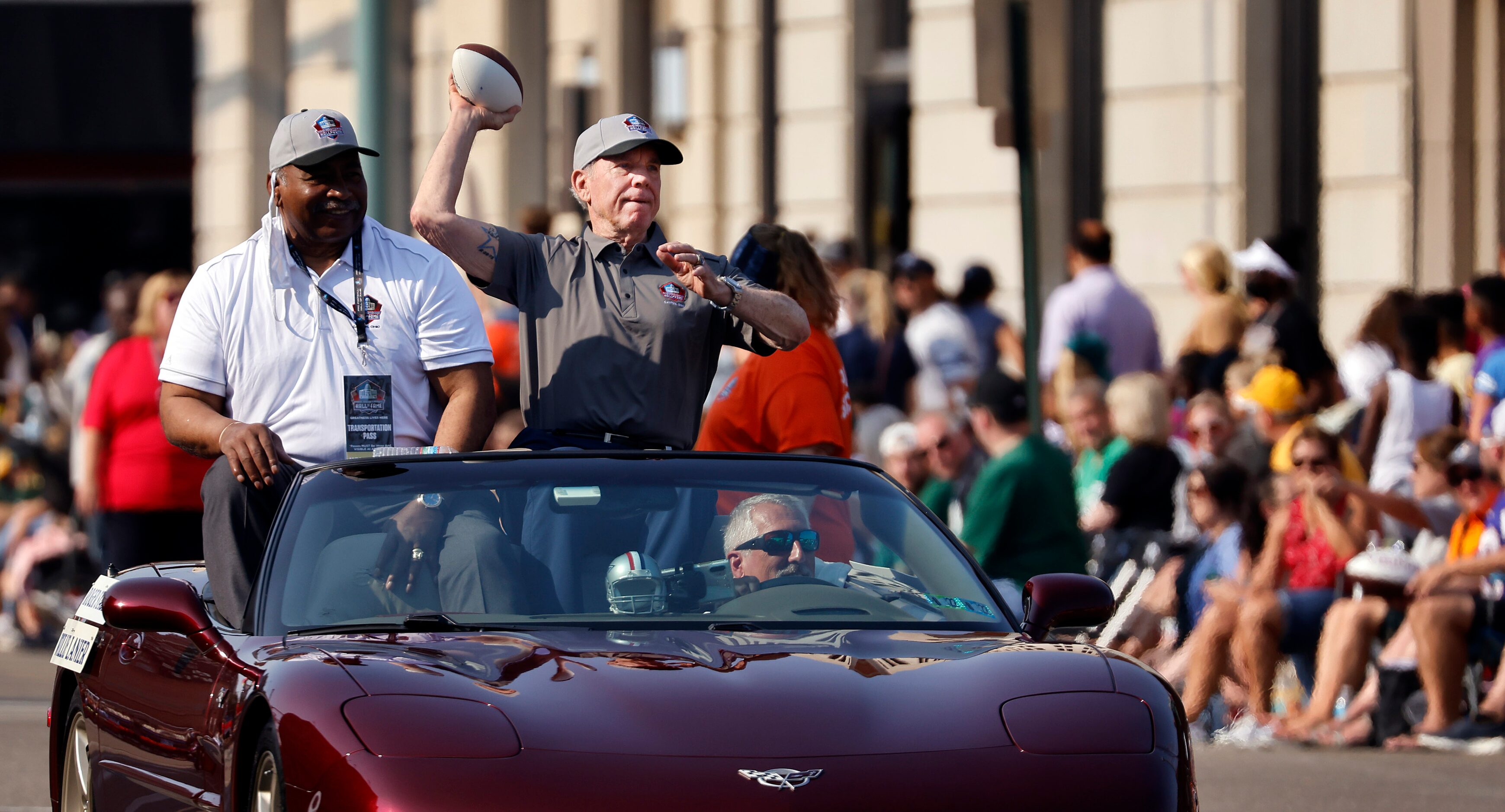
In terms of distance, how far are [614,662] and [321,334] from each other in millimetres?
2071

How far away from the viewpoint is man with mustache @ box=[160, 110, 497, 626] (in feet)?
21.2

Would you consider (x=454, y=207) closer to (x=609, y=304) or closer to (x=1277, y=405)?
(x=609, y=304)

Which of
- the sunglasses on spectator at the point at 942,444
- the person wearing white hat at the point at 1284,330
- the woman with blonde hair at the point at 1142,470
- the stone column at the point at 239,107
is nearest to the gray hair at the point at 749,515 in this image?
the woman with blonde hair at the point at 1142,470

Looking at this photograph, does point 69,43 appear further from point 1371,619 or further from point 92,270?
point 1371,619

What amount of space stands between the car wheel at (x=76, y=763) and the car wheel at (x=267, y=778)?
1.52 meters

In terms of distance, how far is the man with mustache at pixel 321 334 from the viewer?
254 inches

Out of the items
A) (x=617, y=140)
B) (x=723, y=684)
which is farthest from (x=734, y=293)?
(x=723, y=684)

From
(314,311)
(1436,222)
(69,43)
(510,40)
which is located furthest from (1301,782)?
(69,43)

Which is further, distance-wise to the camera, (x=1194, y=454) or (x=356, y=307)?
(x=1194, y=454)

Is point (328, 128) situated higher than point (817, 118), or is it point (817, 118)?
point (817, 118)

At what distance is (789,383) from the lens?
7.62 meters

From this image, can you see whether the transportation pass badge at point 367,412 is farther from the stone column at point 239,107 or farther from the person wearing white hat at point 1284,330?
the stone column at point 239,107

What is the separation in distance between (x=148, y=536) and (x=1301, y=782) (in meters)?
4.75

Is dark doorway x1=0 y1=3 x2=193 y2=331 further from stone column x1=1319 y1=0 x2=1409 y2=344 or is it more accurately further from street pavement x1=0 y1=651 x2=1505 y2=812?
street pavement x1=0 y1=651 x2=1505 y2=812
